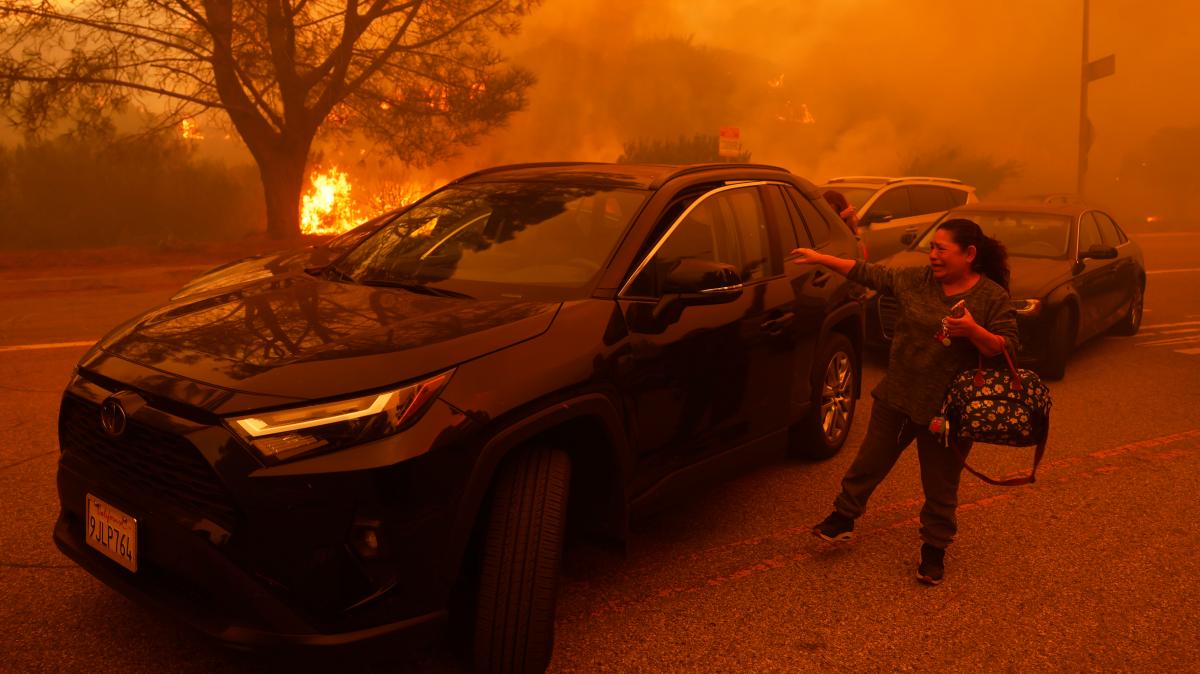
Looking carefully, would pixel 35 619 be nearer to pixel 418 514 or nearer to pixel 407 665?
pixel 407 665

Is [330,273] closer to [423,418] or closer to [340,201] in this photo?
[423,418]

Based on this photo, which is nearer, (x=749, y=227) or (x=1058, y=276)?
(x=749, y=227)

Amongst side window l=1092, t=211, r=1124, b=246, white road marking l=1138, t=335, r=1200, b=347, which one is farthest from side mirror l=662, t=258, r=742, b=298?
white road marking l=1138, t=335, r=1200, b=347

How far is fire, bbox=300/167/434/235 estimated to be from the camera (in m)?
31.6

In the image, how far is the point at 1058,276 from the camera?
25.6ft

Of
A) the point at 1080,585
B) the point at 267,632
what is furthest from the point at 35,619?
the point at 1080,585

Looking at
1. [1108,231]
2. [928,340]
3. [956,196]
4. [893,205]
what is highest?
[956,196]

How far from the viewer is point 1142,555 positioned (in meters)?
4.05

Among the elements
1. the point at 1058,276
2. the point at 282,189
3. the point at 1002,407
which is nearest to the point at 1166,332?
the point at 1058,276

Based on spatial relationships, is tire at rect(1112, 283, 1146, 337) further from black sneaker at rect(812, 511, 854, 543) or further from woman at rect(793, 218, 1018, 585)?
black sneaker at rect(812, 511, 854, 543)

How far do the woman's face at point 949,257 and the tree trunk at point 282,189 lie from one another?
18346 millimetres

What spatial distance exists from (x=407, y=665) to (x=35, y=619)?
51.7 inches

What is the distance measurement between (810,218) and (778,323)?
39.5 inches

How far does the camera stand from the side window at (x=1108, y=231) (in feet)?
29.9
